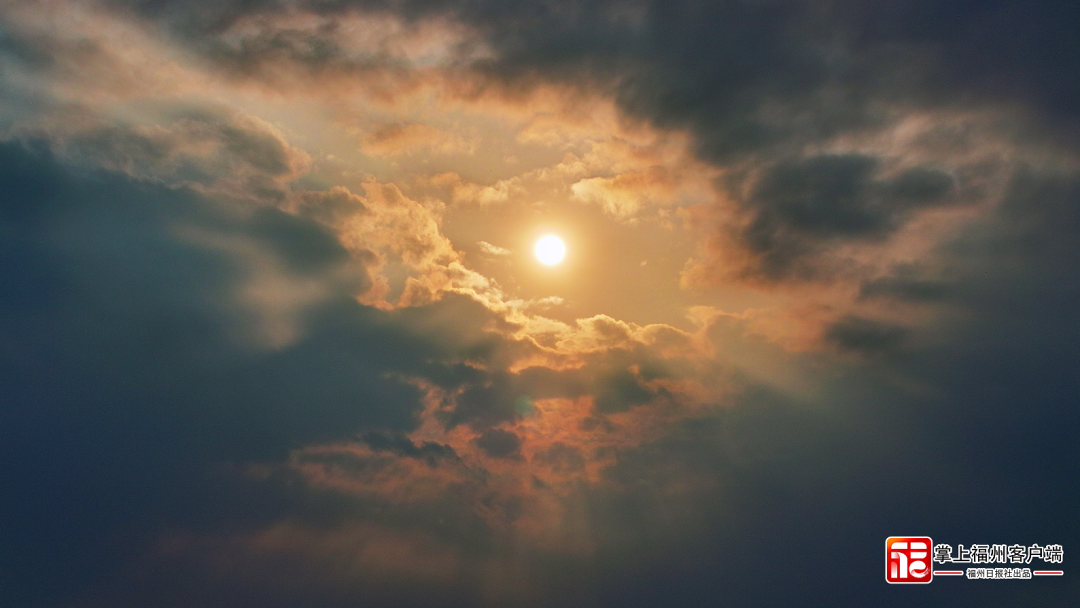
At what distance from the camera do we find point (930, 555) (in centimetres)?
13425

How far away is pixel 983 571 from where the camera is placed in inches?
5743

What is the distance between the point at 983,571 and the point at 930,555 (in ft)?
90.6

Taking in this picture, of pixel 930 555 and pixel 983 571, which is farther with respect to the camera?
pixel 983 571
